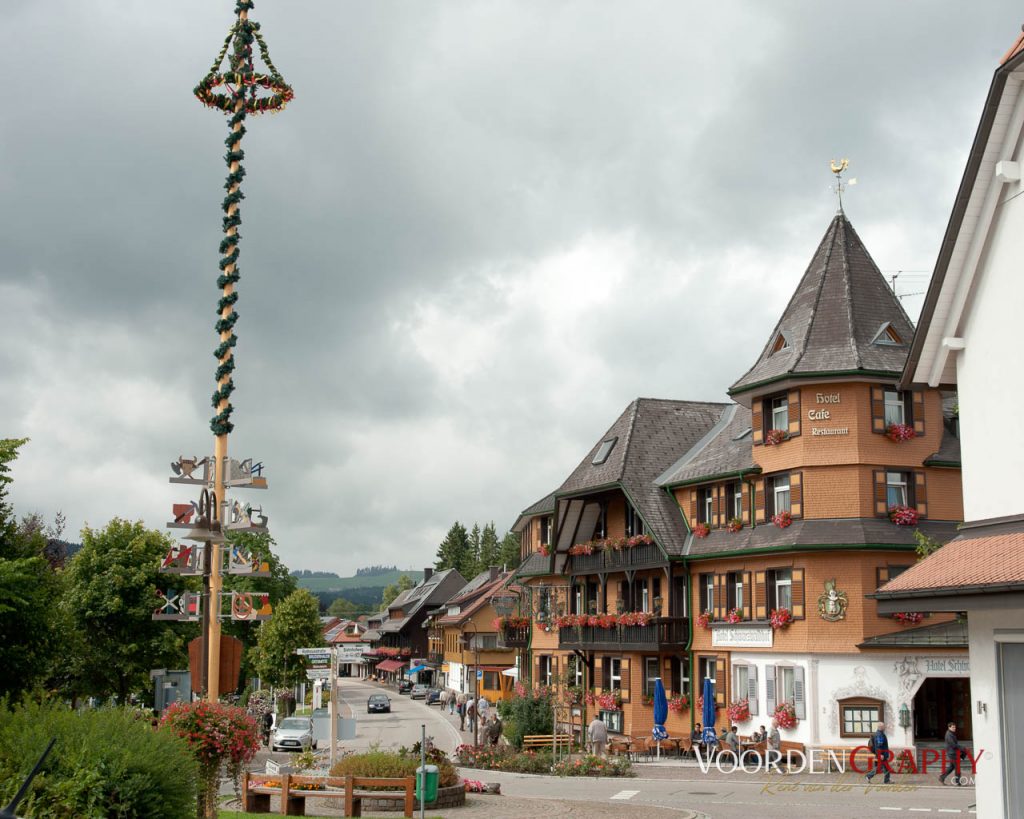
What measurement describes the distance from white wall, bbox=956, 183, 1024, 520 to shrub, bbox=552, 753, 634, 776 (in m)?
20.1

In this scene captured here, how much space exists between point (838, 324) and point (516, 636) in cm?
2463

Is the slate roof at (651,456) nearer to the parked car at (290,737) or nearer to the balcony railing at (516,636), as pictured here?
the balcony railing at (516,636)

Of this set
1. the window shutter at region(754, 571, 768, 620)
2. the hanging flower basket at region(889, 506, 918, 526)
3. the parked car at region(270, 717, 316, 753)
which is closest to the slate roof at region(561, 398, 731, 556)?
the window shutter at region(754, 571, 768, 620)

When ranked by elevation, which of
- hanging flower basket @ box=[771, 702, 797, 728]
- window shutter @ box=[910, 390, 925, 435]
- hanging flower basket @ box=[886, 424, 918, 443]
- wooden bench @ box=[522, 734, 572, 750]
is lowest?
wooden bench @ box=[522, 734, 572, 750]

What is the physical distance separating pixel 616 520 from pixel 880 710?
14.8m

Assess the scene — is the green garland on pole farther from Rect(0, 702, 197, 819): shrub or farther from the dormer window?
the dormer window

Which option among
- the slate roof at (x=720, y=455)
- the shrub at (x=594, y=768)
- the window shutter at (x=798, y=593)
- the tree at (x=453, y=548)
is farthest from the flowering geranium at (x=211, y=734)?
the tree at (x=453, y=548)

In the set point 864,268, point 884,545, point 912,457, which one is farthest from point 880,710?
point 864,268

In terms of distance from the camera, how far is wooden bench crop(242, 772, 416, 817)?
69.8 ft

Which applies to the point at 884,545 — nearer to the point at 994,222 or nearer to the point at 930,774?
the point at 930,774

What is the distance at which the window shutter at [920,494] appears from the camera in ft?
115

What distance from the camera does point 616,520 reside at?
45.7 m

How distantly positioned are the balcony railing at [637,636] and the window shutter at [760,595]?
13.8 feet

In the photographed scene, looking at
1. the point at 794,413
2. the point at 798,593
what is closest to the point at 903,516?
the point at 798,593
